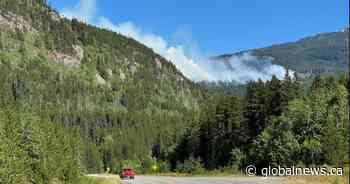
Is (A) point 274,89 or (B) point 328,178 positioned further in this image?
(A) point 274,89

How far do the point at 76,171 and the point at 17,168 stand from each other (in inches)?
858

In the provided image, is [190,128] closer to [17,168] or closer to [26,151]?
[26,151]

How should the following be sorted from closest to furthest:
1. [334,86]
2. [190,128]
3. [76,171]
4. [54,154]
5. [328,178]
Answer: [328,178], [54,154], [76,171], [334,86], [190,128]

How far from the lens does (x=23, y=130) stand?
154ft

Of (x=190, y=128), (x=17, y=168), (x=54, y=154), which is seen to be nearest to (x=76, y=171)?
(x=54, y=154)

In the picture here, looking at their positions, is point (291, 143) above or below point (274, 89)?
below

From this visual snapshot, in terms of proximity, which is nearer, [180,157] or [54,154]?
[54,154]

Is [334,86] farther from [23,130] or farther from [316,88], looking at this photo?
[23,130]

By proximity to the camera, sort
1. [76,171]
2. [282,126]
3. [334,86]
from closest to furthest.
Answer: [76,171], [282,126], [334,86]

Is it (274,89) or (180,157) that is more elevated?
(274,89)

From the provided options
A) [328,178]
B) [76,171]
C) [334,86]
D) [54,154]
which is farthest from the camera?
[334,86]

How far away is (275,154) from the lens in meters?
88.9

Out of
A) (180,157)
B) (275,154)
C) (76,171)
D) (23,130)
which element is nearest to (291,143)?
(275,154)

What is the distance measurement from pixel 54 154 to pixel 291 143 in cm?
4484
